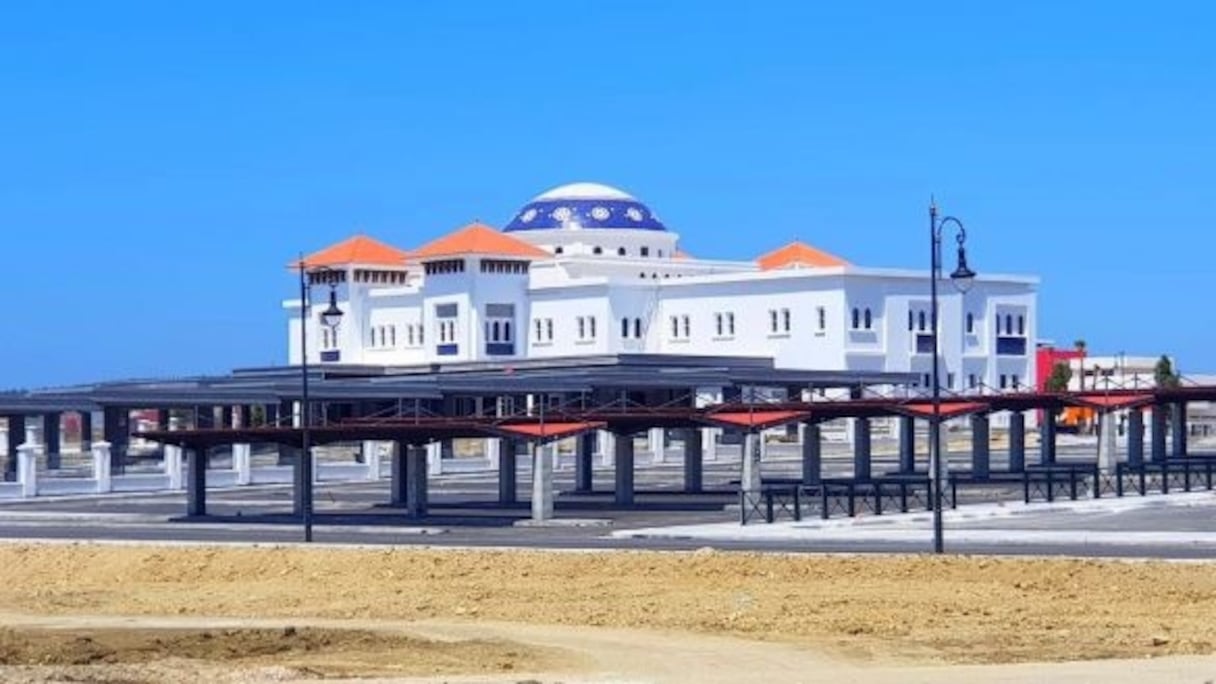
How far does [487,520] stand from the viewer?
61.1m

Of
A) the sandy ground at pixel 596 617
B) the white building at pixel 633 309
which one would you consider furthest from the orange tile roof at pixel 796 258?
the sandy ground at pixel 596 617

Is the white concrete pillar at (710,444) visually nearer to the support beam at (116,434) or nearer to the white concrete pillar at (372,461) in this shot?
the white concrete pillar at (372,461)

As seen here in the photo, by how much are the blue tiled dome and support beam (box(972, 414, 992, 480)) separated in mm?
64894

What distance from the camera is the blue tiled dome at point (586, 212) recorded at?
145000 mm

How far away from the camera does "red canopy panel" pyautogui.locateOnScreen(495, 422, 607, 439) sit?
198ft

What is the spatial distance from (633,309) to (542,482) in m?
71.6

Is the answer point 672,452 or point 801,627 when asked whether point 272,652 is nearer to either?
point 801,627

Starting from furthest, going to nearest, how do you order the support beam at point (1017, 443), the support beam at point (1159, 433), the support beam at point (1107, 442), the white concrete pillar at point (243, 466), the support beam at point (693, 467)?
1. the white concrete pillar at point (243, 466)
2. the support beam at point (1017, 443)
3. the support beam at point (1159, 433)
4. the support beam at point (1107, 442)
5. the support beam at point (693, 467)

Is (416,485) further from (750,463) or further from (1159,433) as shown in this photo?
(1159,433)

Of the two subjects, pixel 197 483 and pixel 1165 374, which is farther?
pixel 1165 374

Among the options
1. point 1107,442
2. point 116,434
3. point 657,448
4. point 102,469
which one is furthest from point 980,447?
point 116,434

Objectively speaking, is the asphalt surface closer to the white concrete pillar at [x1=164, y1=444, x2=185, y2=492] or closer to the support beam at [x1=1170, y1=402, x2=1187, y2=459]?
the white concrete pillar at [x1=164, y1=444, x2=185, y2=492]

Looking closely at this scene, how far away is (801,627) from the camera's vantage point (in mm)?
33000

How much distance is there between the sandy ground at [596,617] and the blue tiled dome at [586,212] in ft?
320
